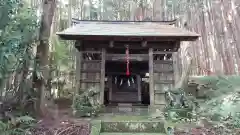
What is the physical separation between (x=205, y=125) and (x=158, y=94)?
2236 millimetres

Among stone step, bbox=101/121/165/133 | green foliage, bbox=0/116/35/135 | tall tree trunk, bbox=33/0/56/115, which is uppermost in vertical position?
tall tree trunk, bbox=33/0/56/115

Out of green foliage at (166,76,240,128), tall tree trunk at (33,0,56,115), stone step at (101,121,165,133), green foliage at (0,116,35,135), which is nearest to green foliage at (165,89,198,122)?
green foliage at (166,76,240,128)

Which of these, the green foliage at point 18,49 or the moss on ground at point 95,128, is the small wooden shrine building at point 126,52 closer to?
the green foliage at point 18,49

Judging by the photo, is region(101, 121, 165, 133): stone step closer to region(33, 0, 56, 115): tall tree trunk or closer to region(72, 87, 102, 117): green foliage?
region(72, 87, 102, 117): green foliage

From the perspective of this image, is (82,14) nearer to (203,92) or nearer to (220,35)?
(220,35)

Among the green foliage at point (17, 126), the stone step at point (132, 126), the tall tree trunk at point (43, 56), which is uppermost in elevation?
the tall tree trunk at point (43, 56)

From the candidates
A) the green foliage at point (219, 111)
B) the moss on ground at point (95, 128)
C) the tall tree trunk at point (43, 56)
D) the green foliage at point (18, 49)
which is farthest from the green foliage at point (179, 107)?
the green foliage at point (18, 49)

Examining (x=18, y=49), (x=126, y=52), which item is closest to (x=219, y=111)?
(x=126, y=52)

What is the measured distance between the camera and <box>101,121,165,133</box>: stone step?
558cm

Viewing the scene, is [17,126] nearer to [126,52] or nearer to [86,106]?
[86,106]

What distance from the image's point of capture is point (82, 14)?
15.5m

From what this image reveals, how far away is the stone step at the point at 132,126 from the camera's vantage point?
558 centimetres

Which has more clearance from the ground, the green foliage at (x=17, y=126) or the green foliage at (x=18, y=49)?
the green foliage at (x=18, y=49)

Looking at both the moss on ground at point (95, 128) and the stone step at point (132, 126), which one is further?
the stone step at point (132, 126)
